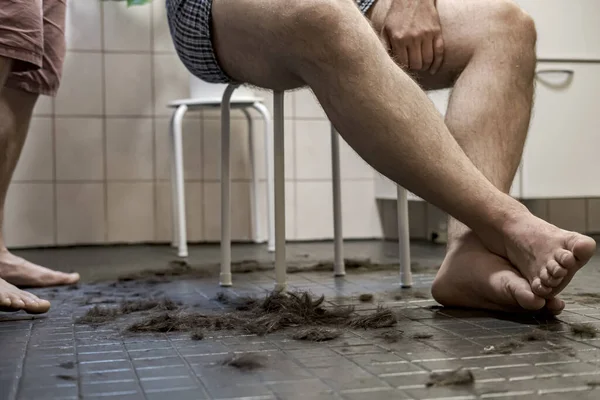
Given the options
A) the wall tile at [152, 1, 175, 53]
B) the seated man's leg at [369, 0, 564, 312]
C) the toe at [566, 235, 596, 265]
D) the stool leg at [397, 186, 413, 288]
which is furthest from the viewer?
the wall tile at [152, 1, 175, 53]

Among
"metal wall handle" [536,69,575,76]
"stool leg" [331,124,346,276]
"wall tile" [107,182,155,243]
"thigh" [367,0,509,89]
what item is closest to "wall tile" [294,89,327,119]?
"wall tile" [107,182,155,243]

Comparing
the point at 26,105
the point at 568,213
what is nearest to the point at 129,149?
the point at 26,105

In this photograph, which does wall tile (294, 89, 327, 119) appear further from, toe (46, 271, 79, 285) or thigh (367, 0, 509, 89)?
thigh (367, 0, 509, 89)

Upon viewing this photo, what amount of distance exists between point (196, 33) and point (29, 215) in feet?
5.44

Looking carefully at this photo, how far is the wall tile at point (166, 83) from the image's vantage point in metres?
2.73

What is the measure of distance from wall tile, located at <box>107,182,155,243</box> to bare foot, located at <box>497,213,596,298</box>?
1.94 m

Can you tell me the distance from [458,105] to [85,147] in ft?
6.01

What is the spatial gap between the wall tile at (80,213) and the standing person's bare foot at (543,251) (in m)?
1.96

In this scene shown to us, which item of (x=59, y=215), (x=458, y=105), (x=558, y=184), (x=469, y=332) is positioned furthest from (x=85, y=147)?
(x=469, y=332)

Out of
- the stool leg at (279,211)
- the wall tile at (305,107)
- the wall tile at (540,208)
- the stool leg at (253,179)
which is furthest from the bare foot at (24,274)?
the wall tile at (540,208)

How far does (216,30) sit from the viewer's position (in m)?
1.18

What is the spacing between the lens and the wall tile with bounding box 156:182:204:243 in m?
2.75

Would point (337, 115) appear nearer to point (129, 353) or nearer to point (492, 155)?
point (492, 155)

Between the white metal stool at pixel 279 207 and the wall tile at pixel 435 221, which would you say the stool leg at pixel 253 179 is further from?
the white metal stool at pixel 279 207
